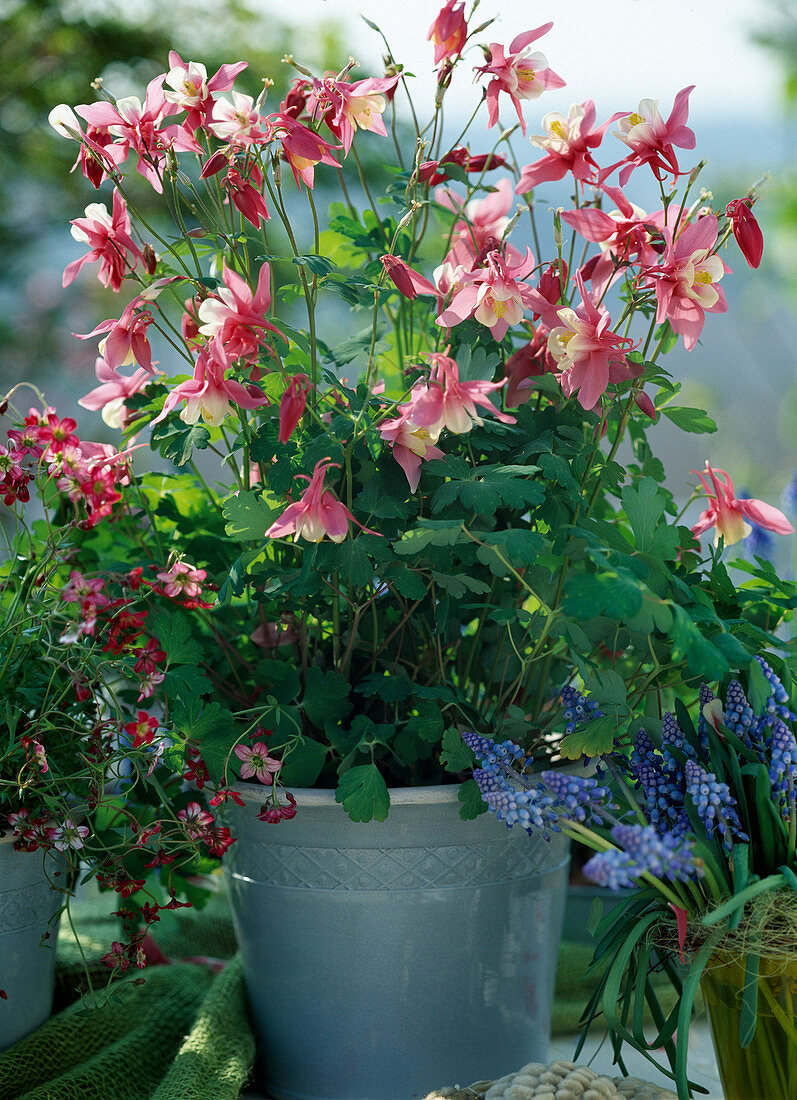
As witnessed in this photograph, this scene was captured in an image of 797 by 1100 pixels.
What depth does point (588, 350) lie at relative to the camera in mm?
564

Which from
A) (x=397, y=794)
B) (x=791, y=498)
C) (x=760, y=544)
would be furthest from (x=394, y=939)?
(x=791, y=498)

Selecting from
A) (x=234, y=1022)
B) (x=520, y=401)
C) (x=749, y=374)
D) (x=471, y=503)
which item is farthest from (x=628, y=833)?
(x=749, y=374)

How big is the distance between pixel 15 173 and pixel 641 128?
8.19ft

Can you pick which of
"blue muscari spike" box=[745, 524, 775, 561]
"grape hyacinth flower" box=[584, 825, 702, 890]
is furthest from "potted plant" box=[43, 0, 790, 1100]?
"blue muscari spike" box=[745, 524, 775, 561]

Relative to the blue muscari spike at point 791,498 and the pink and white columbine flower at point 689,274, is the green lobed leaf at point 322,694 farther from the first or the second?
the blue muscari spike at point 791,498

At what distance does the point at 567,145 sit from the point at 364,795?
43 cm

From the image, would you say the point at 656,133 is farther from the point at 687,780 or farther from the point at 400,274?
the point at 687,780

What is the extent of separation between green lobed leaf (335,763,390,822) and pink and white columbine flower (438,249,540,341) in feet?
0.94

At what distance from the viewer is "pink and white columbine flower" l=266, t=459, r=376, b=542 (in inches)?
21.0

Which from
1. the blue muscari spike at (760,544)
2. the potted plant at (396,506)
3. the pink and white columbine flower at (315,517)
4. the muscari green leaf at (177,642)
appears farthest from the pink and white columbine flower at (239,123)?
the blue muscari spike at (760,544)

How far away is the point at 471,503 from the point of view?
554 millimetres

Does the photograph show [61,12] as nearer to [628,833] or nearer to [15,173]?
[15,173]

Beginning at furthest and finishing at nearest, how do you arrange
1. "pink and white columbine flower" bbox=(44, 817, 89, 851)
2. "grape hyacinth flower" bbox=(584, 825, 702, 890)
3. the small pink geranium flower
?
1. the small pink geranium flower
2. "pink and white columbine flower" bbox=(44, 817, 89, 851)
3. "grape hyacinth flower" bbox=(584, 825, 702, 890)

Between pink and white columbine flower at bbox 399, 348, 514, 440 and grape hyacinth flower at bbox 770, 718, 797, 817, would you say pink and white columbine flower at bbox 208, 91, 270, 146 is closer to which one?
pink and white columbine flower at bbox 399, 348, 514, 440
